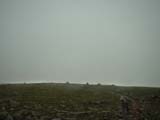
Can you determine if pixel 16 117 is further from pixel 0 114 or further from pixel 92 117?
pixel 92 117

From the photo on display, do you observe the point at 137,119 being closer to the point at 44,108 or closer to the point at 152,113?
the point at 152,113

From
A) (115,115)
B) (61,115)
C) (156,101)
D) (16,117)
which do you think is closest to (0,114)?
(16,117)

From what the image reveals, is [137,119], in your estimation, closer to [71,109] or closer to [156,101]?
[71,109]

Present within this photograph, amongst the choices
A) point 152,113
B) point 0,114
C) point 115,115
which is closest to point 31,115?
point 0,114

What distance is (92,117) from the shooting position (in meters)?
27.3

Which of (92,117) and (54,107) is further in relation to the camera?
(54,107)

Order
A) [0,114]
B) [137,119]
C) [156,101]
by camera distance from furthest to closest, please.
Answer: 1. [156,101]
2. [137,119]
3. [0,114]

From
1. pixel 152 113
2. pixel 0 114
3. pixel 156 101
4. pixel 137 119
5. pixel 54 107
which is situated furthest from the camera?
pixel 156 101

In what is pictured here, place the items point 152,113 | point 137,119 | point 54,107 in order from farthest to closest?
point 54,107, point 152,113, point 137,119

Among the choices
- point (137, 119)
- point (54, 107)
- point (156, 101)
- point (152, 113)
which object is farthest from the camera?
point (156, 101)

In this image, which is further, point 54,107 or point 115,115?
point 54,107

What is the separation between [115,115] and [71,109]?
681cm

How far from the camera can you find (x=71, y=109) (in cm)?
3142

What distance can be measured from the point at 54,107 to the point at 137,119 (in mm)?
12522
